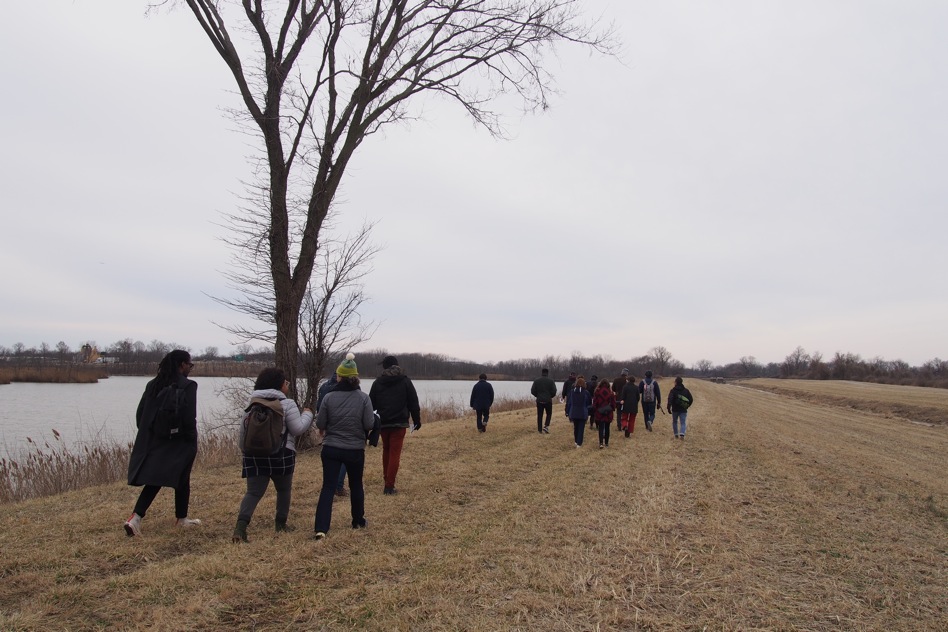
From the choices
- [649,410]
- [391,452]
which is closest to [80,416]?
[391,452]

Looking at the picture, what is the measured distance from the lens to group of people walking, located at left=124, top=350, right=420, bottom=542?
5.39 meters

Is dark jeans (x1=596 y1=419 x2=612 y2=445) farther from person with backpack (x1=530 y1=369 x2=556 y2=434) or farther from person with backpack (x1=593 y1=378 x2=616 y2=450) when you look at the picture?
person with backpack (x1=530 y1=369 x2=556 y2=434)

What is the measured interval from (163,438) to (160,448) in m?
0.10

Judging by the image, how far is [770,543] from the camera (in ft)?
19.1

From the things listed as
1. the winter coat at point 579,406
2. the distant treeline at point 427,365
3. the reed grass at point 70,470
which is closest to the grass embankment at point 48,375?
the distant treeline at point 427,365

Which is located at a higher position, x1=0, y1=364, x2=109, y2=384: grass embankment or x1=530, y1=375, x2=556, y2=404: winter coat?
x1=530, y1=375, x2=556, y2=404: winter coat

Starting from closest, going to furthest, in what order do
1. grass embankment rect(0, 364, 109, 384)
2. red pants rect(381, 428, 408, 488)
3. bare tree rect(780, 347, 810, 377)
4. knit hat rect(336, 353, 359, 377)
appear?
1. knit hat rect(336, 353, 359, 377)
2. red pants rect(381, 428, 408, 488)
3. grass embankment rect(0, 364, 109, 384)
4. bare tree rect(780, 347, 810, 377)

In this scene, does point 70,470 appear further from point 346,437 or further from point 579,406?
point 579,406

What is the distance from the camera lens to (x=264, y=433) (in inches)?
204

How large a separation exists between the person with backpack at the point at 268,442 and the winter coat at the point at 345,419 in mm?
310

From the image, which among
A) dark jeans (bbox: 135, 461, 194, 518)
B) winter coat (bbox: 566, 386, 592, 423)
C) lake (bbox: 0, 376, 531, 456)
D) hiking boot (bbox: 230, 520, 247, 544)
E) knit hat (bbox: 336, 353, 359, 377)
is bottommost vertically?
lake (bbox: 0, 376, 531, 456)

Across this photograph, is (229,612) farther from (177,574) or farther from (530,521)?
(530,521)

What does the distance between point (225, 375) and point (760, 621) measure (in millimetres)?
11133

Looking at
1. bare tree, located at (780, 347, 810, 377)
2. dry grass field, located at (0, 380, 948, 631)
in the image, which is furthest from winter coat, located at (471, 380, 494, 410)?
bare tree, located at (780, 347, 810, 377)
